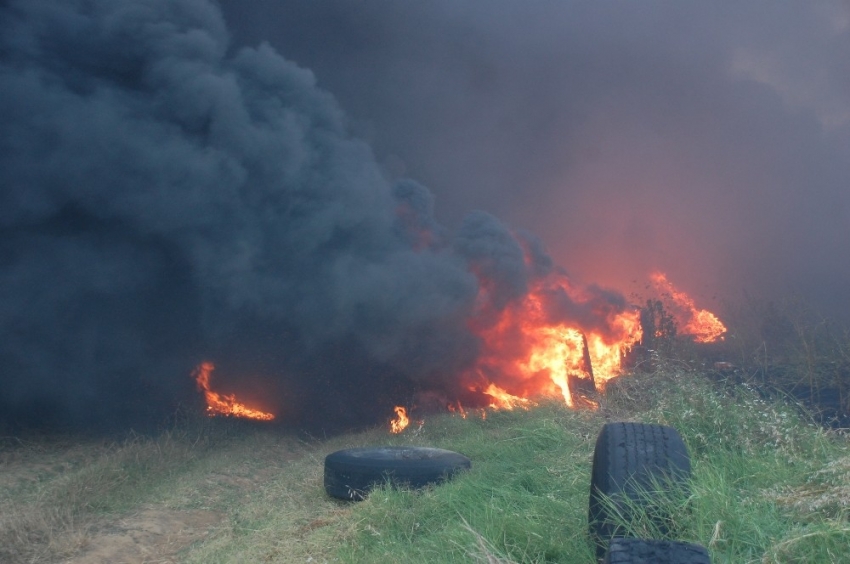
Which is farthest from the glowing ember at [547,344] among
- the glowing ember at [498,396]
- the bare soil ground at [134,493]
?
the bare soil ground at [134,493]

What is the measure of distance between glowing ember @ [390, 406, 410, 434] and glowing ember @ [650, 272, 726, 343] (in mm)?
6507

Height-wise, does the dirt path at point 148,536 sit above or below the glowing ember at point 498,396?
below

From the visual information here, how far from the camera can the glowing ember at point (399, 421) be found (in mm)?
10495

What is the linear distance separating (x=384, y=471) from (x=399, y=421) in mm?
4836

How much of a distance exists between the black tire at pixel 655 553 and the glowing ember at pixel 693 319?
38.4 feet

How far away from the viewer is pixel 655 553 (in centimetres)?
284

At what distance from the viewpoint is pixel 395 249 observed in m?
12.8

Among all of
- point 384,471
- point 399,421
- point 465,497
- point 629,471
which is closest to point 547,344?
point 399,421

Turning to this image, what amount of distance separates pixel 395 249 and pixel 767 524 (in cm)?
983

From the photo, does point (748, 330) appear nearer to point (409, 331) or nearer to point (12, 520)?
point (409, 331)

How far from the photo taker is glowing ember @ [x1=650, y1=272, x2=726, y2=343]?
13953 mm

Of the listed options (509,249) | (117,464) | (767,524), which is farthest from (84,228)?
(767,524)

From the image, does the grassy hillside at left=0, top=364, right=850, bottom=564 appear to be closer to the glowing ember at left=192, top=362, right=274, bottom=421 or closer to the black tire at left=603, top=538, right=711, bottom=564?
the black tire at left=603, top=538, right=711, bottom=564

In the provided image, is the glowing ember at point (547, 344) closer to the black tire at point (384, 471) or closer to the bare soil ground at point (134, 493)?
the bare soil ground at point (134, 493)
